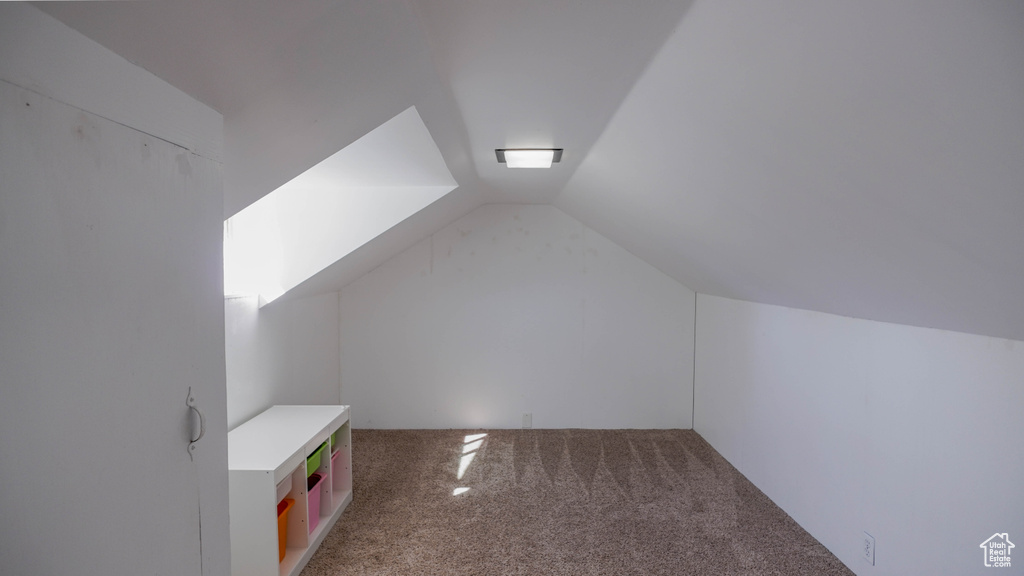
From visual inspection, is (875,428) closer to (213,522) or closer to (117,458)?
(213,522)

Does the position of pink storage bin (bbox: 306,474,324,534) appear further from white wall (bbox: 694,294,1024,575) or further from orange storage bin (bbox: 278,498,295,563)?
white wall (bbox: 694,294,1024,575)

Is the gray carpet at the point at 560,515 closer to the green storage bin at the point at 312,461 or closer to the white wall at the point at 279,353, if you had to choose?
the green storage bin at the point at 312,461

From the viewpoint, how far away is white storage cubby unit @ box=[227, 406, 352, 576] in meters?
2.36

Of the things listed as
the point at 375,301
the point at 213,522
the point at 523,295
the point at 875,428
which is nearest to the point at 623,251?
the point at 523,295

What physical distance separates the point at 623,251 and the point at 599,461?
1.99m

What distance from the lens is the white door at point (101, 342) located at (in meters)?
0.86

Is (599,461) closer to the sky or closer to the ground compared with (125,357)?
closer to the ground

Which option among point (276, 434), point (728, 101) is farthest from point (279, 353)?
point (728, 101)

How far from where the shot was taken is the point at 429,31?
5.21ft

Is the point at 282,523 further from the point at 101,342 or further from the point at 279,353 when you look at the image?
the point at 101,342

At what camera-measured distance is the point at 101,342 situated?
104 cm

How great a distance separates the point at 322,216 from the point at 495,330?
1990 mm

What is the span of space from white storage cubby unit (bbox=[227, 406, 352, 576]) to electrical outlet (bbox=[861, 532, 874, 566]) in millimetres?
2778

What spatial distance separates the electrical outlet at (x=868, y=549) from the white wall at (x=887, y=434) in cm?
3
